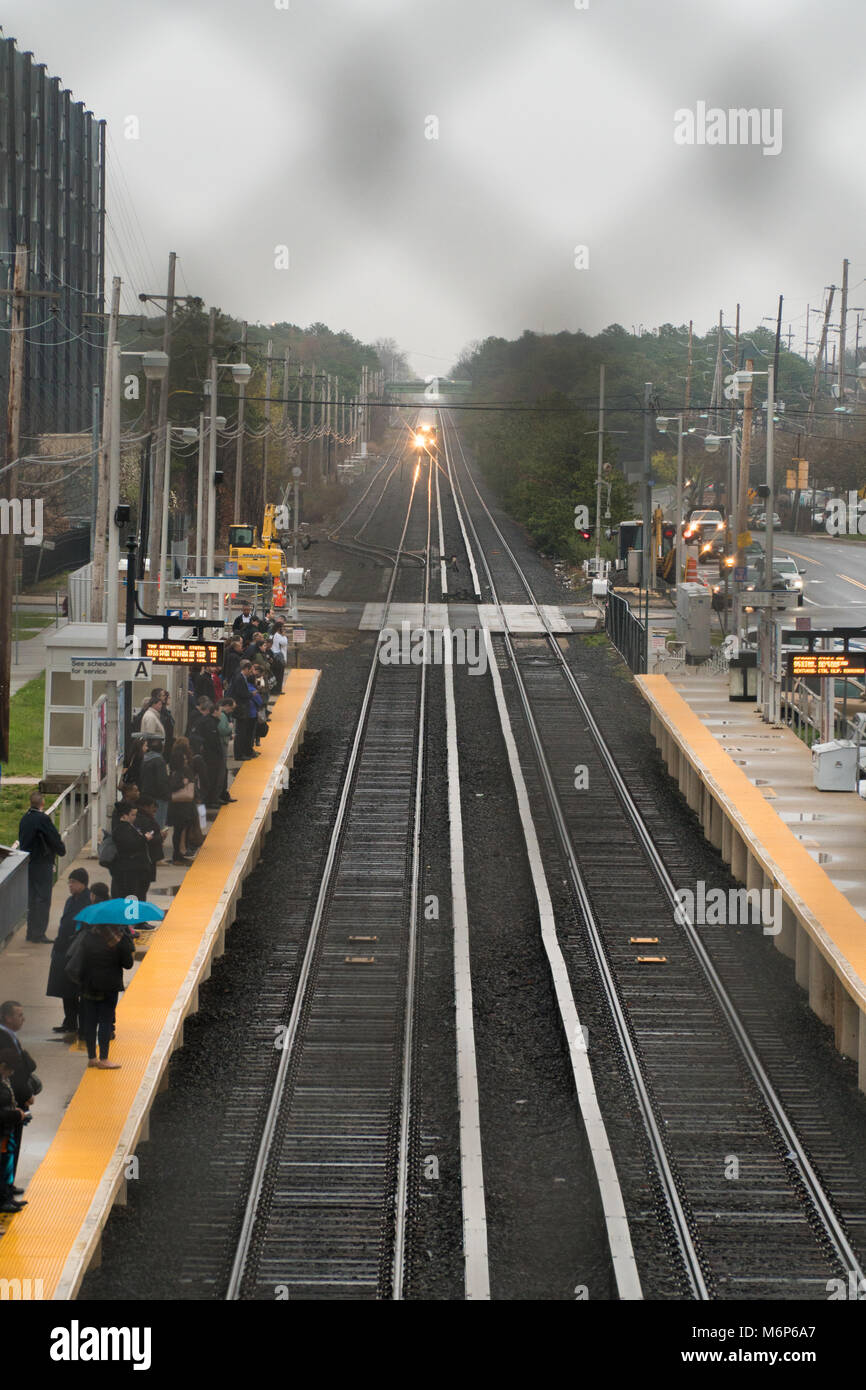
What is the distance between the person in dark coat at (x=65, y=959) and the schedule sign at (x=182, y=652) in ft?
22.6

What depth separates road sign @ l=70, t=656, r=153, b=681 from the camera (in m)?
18.5

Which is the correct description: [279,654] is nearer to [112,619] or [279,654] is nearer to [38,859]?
[112,619]

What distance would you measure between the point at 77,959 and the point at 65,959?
2.10ft

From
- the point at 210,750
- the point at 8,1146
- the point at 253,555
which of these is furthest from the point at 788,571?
the point at 8,1146

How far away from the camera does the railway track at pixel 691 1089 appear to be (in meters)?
10.9

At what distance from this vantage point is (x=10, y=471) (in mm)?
25297

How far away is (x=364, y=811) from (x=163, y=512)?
31.8ft

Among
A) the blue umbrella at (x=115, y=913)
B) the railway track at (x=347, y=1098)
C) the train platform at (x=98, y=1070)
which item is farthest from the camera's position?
the blue umbrella at (x=115, y=913)

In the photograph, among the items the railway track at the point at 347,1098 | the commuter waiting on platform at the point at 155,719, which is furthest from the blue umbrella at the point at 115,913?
the commuter waiting on platform at the point at 155,719

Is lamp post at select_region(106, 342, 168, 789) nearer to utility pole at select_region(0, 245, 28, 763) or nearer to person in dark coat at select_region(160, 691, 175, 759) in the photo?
person in dark coat at select_region(160, 691, 175, 759)

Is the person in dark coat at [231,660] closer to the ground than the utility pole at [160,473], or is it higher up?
closer to the ground

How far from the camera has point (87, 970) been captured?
12406 mm

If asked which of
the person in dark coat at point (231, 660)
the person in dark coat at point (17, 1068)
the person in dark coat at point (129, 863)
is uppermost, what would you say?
the person in dark coat at point (231, 660)

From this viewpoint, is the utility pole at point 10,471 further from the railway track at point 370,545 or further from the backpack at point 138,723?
the railway track at point 370,545
